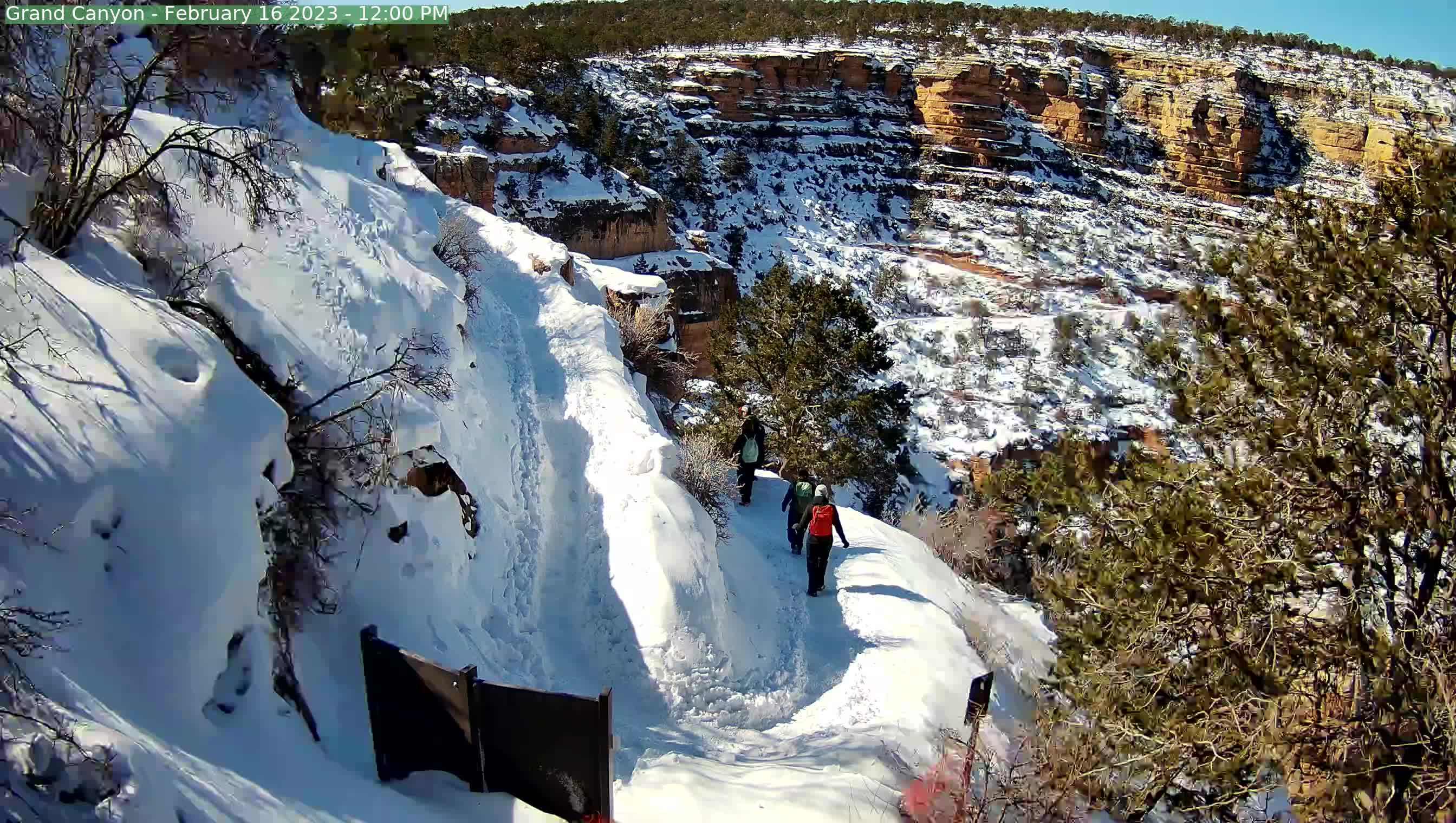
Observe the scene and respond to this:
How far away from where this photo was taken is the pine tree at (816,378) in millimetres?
15938

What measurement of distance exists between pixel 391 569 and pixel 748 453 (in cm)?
611

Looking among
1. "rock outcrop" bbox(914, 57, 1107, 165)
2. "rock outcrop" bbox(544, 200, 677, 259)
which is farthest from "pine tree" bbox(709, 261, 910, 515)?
"rock outcrop" bbox(914, 57, 1107, 165)

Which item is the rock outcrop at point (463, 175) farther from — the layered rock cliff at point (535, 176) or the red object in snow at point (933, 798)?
the red object in snow at point (933, 798)

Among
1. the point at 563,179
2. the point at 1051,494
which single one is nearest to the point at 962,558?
the point at 1051,494

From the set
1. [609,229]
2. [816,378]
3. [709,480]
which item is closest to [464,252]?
[709,480]

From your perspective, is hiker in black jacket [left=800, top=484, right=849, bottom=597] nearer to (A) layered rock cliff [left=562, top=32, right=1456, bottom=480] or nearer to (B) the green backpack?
(B) the green backpack

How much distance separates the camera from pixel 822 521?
332 inches

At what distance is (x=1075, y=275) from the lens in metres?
43.8

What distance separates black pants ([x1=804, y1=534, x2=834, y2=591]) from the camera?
339 inches

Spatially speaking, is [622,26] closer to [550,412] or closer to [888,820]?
[550,412]

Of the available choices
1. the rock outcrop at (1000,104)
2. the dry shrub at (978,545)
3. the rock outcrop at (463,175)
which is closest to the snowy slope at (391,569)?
the dry shrub at (978,545)

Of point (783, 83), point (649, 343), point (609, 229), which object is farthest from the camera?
point (783, 83)

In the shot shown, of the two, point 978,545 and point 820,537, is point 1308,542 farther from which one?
point 978,545

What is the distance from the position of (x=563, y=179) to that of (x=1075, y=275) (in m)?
26.1
